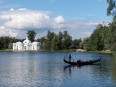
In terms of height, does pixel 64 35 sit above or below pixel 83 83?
above

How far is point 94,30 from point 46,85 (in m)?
130

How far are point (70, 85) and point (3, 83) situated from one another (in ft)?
25.1

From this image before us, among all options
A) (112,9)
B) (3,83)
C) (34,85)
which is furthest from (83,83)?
(112,9)

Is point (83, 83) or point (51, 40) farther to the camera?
point (51, 40)

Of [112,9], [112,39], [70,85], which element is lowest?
[70,85]

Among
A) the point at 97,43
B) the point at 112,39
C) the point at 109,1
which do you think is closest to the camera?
the point at 109,1

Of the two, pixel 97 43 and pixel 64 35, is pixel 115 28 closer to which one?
pixel 97 43

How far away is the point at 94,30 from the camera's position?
166000mm

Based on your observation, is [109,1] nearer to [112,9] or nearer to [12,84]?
[112,9]

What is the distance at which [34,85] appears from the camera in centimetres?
3719

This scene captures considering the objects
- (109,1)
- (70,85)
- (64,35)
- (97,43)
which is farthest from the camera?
(64,35)

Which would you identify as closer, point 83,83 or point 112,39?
point 83,83

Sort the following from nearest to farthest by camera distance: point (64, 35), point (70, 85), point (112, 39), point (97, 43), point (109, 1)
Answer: point (70, 85) < point (109, 1) < point (112, 39) < point (97, 43) < point (64, 35)

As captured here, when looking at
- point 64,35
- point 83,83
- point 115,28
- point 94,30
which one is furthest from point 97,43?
point 83,83
